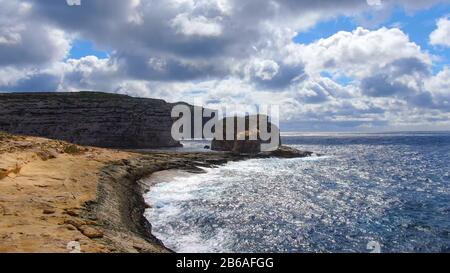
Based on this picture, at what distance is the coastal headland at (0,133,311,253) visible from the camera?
1480 centimetres

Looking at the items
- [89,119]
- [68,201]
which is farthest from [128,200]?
[89,119]

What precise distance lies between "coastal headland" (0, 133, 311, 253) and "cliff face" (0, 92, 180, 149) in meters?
73.4

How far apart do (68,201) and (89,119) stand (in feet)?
326

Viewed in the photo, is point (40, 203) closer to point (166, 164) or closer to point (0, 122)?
point (166, 164)

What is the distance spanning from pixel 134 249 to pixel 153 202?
16413 mm

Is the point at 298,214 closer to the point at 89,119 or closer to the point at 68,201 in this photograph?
the point at 68,201

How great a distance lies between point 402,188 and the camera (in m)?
43.1

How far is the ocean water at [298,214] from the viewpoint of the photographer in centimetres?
2206

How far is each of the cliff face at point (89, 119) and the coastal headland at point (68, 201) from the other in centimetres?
7337

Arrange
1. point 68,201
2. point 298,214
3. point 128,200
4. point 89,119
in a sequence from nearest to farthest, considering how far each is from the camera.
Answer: point 68,201, point 298,214, point 128,200, point 89,119

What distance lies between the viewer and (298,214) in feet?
96.2

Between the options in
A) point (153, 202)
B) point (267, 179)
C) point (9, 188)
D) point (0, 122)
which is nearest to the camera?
point (9, 188)

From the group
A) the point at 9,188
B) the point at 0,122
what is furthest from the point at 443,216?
the point at 0,122

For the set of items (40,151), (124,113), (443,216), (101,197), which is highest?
(124,113)
